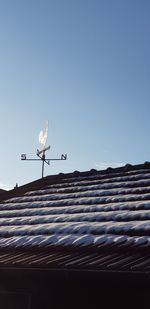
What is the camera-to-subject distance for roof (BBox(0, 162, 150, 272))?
4293 millimetres

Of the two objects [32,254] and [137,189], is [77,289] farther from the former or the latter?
[137,189]

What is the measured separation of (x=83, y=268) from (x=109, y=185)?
12.3ft

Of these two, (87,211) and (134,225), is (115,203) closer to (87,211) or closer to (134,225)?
(87,211)

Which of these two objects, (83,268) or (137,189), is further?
A: (137,189)

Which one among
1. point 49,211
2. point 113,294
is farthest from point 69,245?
point 49,211

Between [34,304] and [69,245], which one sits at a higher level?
[69,245]

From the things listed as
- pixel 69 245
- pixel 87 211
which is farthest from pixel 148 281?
pixel 87 211

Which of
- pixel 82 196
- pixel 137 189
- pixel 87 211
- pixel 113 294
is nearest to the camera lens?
pixel 113 294

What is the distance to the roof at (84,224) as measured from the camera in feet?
14.1

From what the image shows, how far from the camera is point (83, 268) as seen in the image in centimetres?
402

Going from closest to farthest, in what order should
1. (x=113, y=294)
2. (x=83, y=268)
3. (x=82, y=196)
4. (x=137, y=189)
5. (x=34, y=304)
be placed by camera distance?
(x=83, y=268) → (x=113, y=294) → (x=34, y=304) → (x=137, y=189) → (x=82, y=196)

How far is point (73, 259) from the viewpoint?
4422mm

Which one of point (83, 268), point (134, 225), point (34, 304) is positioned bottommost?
point (34, 304)

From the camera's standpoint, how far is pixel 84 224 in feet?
17.7
